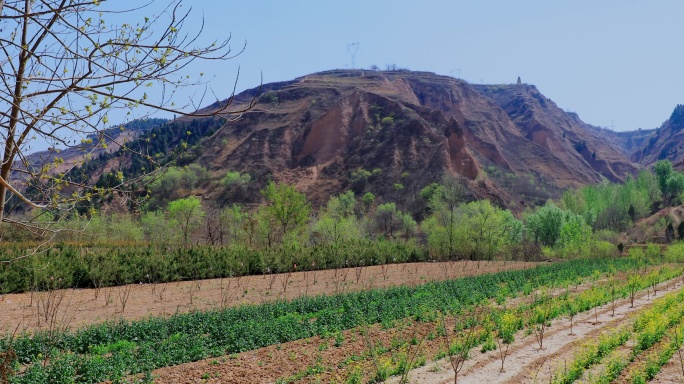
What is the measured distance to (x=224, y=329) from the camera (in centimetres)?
1007

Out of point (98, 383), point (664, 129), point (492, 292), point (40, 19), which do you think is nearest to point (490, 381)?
point (98, 383)

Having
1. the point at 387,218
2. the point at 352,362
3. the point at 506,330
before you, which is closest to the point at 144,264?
the point at 352,362

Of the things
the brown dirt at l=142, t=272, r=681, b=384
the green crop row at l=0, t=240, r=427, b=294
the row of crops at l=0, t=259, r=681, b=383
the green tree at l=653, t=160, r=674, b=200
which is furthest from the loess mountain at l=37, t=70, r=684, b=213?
the brown dirt at l=142, t=272, r=681, b=384

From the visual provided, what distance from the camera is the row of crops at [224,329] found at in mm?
7363

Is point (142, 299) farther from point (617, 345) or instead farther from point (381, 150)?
point (381, 150)

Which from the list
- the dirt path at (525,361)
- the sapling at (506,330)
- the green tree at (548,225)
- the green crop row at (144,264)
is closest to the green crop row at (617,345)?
the dirt path at (525,361)

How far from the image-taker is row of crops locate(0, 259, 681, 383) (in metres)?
7.36

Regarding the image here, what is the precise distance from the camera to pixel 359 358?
28.2 feet

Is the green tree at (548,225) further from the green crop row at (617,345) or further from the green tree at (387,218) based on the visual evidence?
the green crop row at (617,345)

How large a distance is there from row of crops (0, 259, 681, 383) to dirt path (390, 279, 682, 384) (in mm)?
630

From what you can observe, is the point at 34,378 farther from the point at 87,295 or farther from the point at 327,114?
the point at 327,114

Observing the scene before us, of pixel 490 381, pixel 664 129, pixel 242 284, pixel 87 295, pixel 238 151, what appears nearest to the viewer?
pixel 490 381

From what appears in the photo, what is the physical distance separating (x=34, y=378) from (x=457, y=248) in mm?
35333

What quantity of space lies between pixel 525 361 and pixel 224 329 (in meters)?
6.00
